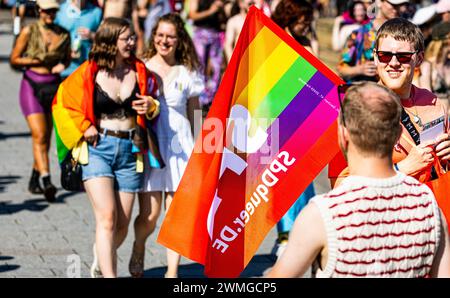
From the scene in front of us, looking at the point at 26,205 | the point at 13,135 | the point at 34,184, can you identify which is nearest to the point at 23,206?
the point at 26,205

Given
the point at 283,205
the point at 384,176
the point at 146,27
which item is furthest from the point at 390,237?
the point at 146,27

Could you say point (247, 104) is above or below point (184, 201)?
above

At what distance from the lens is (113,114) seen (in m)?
7.54

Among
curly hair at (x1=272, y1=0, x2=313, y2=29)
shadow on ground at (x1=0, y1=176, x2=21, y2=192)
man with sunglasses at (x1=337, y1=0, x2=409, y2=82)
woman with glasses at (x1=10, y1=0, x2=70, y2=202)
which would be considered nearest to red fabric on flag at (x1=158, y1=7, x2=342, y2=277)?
curly hair at (x1=272, y1=0, x2=313, y2=29)

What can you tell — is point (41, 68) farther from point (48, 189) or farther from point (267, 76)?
point (267, 76)

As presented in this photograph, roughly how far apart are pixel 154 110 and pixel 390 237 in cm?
416

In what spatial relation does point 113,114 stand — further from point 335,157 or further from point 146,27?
point 146,27

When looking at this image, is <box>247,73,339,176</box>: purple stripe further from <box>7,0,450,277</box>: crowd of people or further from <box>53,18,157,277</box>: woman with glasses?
<box>53,18,157,277</box>: woman with glasses

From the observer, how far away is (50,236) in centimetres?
937

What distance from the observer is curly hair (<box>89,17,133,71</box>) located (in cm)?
750

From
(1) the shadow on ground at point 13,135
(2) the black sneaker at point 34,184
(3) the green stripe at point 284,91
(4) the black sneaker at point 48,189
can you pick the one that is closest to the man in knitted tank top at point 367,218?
(3) the green stripe at point 284,91

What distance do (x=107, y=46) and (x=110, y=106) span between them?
1.30 ft

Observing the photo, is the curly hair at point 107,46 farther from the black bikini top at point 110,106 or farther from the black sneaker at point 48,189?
the black sneaker at point 48,189
